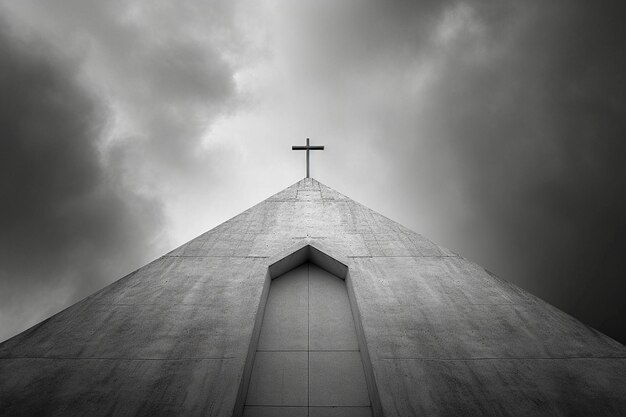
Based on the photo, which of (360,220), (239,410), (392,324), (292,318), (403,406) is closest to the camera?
(403,406)

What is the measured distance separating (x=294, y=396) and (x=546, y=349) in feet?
14.3

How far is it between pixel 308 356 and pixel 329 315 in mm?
1171

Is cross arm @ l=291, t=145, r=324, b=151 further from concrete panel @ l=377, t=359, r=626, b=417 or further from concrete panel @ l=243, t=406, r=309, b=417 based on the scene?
concrete panel @ l=243, t=406, r=309, b=417

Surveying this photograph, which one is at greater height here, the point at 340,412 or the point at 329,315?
the point at 329,315

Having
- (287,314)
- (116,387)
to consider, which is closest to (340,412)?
(287,314)

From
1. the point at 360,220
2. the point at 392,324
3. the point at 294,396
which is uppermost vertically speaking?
the point at 360,220

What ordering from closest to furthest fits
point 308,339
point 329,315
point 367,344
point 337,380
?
point 367,344 → point 337,380 → point 308,339 → point 329,315

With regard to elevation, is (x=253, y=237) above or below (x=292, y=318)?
above

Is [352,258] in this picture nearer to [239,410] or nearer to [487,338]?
[487,338]

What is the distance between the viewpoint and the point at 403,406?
5047mm

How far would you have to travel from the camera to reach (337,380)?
6.25m

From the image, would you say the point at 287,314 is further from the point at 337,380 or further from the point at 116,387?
the point at 116,387

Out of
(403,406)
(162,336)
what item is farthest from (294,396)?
(162,336)

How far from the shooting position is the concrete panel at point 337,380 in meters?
5.93
